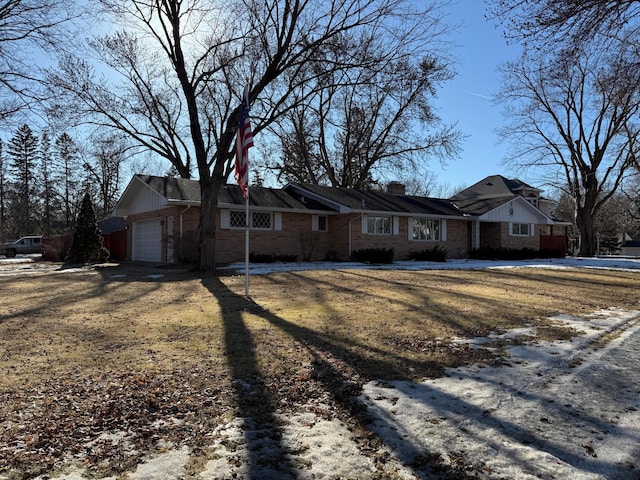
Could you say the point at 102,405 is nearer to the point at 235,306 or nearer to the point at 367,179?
the point at 235,306

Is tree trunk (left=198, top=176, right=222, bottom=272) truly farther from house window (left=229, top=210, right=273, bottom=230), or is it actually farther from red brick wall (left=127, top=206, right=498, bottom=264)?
house window (left=229, top=210, right=273, bottom=230)

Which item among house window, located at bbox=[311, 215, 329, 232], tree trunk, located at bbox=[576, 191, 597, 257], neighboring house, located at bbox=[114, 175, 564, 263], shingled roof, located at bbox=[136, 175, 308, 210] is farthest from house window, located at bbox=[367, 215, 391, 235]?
tree trunk, located at bbox=[576, 191, 597, 257]

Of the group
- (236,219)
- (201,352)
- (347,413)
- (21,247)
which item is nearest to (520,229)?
(236,219)

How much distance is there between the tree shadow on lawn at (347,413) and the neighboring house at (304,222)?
522 inches

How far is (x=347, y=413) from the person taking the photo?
351 centimetres

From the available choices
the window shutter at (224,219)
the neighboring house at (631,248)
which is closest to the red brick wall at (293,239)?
the window shutter at (224,219)

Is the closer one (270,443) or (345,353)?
(270,443)

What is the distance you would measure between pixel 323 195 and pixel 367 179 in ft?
50.3

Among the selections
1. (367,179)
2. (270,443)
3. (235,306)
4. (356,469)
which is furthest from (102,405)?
(367,179)

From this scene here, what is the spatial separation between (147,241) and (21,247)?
57.4 ft

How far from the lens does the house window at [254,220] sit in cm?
2034

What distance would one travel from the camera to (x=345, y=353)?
5180mm

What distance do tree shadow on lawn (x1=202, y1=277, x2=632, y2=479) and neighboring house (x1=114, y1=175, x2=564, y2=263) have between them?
13269 mm

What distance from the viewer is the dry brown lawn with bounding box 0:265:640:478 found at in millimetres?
3203
